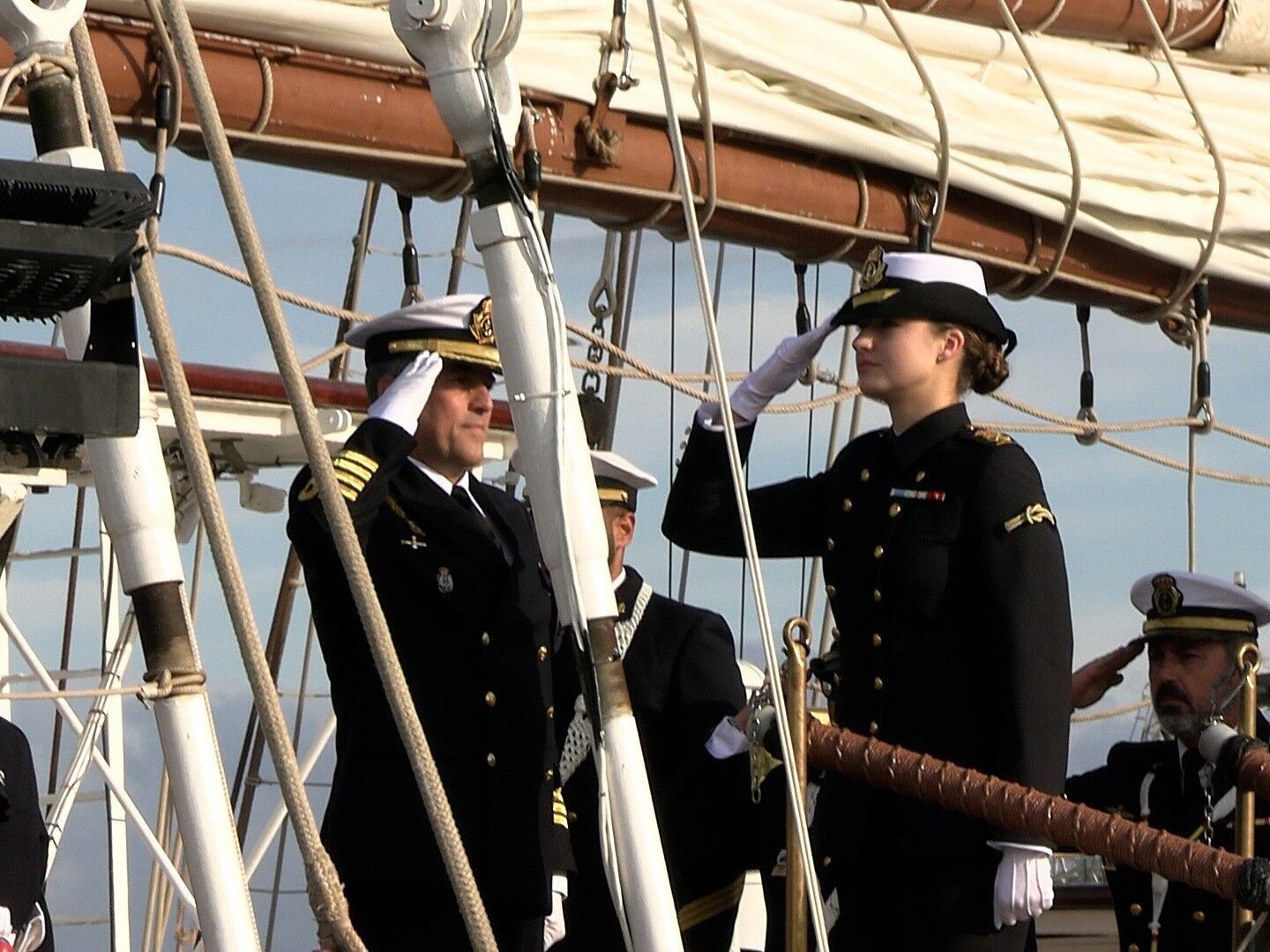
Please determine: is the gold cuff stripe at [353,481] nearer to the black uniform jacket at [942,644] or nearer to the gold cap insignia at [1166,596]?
the black uniform jacket at [942,644]

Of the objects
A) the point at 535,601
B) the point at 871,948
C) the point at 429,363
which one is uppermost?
the point at 429,363

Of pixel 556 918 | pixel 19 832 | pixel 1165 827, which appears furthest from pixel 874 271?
→ pixel 19 832

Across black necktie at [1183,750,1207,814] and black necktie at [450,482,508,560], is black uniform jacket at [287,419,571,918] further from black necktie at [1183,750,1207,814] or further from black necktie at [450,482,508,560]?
black necktie at [1183,750,1207,814]

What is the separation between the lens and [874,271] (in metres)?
4.10

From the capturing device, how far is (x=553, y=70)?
4.85m

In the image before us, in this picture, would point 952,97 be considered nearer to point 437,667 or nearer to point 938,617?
point 938,617

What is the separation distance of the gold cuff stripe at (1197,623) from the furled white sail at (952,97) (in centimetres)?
105

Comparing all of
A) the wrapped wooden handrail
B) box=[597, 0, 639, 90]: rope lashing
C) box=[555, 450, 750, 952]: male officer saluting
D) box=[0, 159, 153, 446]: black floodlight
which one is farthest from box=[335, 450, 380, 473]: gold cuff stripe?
box=[0, 159, 153, 446]: black floodlight

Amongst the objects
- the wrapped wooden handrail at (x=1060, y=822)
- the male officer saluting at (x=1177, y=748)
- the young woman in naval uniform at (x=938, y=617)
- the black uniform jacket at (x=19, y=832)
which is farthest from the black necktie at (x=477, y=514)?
the male officer saluting at (x=1177, y=748)

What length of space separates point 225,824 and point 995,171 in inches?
120

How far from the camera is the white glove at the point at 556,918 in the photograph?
4164 mm

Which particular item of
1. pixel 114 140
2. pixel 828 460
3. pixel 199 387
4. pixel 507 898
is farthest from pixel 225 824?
pixel 828 460

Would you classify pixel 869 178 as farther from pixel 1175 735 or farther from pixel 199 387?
pixel 199 387

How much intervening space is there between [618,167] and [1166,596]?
1.35 m
